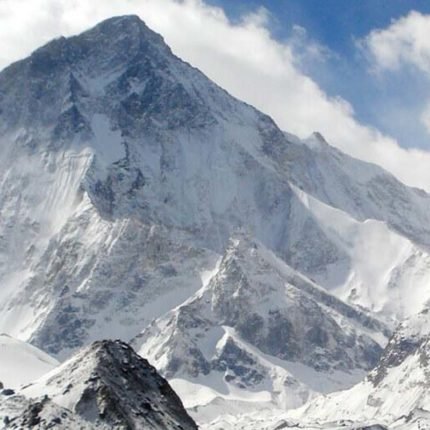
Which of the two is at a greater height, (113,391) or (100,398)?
(113,391)

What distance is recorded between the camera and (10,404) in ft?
273

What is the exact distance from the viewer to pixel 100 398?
83.3 m

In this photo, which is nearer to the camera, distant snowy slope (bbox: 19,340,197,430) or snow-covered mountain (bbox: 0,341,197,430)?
snow-covered mountain (bbox: 0,341,197,430)

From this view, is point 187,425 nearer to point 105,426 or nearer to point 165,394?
point 165,394

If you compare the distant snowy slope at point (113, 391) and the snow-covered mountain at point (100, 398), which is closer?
the snow-covered mountain at point (100, 398)

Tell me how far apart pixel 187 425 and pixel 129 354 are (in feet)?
17.1

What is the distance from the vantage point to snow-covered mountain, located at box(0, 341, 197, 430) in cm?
8125

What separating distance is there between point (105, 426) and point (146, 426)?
3170mm

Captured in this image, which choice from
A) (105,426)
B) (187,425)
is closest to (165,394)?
(187,425)

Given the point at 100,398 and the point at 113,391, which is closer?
the point at 100,398

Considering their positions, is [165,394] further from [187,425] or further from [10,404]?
[10,404]

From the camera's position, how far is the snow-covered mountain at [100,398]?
8125cm

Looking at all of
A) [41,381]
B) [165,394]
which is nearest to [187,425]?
[165,394]

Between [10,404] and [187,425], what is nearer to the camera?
[10,404]
